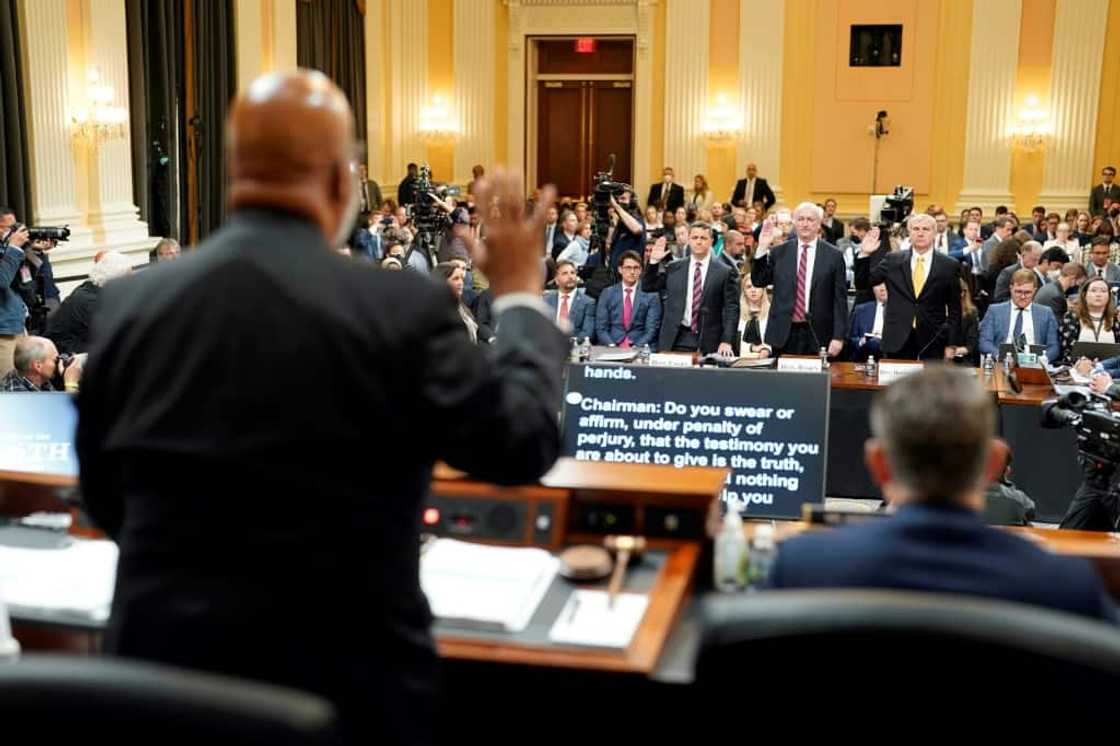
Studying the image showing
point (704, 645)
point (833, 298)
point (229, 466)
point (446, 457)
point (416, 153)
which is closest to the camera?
point (704, 645)

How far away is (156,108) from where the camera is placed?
1300 cm

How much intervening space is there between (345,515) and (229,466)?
6.2 inches

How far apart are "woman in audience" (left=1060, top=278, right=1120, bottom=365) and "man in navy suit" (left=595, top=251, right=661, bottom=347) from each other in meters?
2.60

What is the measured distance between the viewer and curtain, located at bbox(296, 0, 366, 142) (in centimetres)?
1616

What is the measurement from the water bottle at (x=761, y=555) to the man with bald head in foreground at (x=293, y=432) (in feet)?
3.58

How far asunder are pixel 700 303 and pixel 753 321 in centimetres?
40

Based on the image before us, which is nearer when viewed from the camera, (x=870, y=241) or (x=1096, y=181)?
(x=870, y=241)

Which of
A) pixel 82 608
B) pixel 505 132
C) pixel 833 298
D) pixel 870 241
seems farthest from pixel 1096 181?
pixel 82 608

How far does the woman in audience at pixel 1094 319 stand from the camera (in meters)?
8.26

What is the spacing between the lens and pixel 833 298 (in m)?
8.41

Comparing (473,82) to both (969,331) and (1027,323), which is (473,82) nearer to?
(969,331)

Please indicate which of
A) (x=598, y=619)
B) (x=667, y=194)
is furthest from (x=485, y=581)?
(x=667, y=194)

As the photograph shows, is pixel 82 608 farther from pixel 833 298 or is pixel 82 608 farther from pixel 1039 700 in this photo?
pixel 833 298

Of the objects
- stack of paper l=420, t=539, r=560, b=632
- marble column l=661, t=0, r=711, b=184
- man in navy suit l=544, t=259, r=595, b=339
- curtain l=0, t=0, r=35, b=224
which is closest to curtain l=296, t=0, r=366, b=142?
marble column l=661, t=0, r=711, b=184
